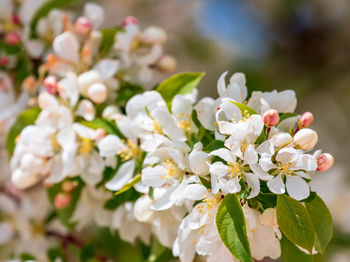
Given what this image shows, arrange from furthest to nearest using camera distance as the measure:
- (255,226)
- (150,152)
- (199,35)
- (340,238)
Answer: (199,35) → (340,238) → (150,152) → (255,226)

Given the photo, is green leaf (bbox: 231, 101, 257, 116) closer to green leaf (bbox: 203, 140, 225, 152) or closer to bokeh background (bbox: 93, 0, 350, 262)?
green leaf (bbox: 203, 140, 225, 152)

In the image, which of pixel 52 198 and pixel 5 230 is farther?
pixel 5 230

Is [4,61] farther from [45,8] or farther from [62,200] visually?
[62,200]

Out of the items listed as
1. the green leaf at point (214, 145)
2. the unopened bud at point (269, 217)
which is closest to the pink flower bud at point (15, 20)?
the green leaf at point (214, 145)

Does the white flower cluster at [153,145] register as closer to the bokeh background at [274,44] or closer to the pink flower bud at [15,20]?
the pink flower bud at [15,20]

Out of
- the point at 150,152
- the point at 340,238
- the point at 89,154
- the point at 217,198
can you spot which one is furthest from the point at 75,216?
the point at 340,238

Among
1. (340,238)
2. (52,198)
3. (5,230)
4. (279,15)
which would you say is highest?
(279,15)

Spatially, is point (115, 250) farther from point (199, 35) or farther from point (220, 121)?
point (199, 35)
